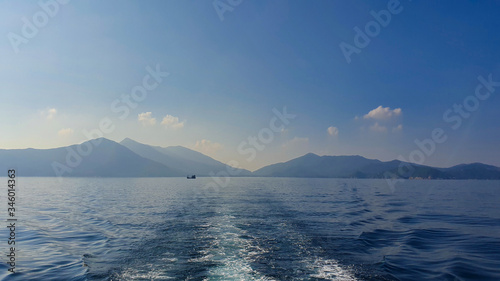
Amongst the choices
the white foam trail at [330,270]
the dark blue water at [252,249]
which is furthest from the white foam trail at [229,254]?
the white foam trail at [330,270]

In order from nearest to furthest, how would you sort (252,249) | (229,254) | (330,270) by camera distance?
(330,270)
(229,254)
(252,249)

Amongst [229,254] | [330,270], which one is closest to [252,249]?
[229,254]

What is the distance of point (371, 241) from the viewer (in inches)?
834

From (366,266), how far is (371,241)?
23.6ft

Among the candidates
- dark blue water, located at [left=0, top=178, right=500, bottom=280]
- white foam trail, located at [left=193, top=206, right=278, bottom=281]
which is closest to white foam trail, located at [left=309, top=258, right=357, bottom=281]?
dark blue water, located at [left=0, top=178, right=500, bottom=280]

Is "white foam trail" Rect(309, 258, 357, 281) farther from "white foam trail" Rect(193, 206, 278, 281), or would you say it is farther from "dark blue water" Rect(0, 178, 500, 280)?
"white foam trail" Rect(193, 206, 278, 281)

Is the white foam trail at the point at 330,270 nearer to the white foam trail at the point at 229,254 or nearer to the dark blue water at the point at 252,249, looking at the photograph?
the dark blue water at the point at 252,249

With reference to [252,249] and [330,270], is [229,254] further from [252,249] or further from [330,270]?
[330,270]

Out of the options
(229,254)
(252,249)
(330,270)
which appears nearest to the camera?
(330,270)

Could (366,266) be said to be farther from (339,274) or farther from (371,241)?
(371,241)

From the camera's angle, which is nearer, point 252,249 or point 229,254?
point 229,254

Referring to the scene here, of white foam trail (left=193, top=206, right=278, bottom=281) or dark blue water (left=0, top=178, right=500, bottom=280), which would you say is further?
dark blue water (left=0, top=178, right=500, bottom=280)

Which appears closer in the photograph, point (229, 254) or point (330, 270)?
point (330, 270)

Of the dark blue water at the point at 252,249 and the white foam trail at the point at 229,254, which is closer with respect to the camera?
the white foam trail at the point at 229,254
